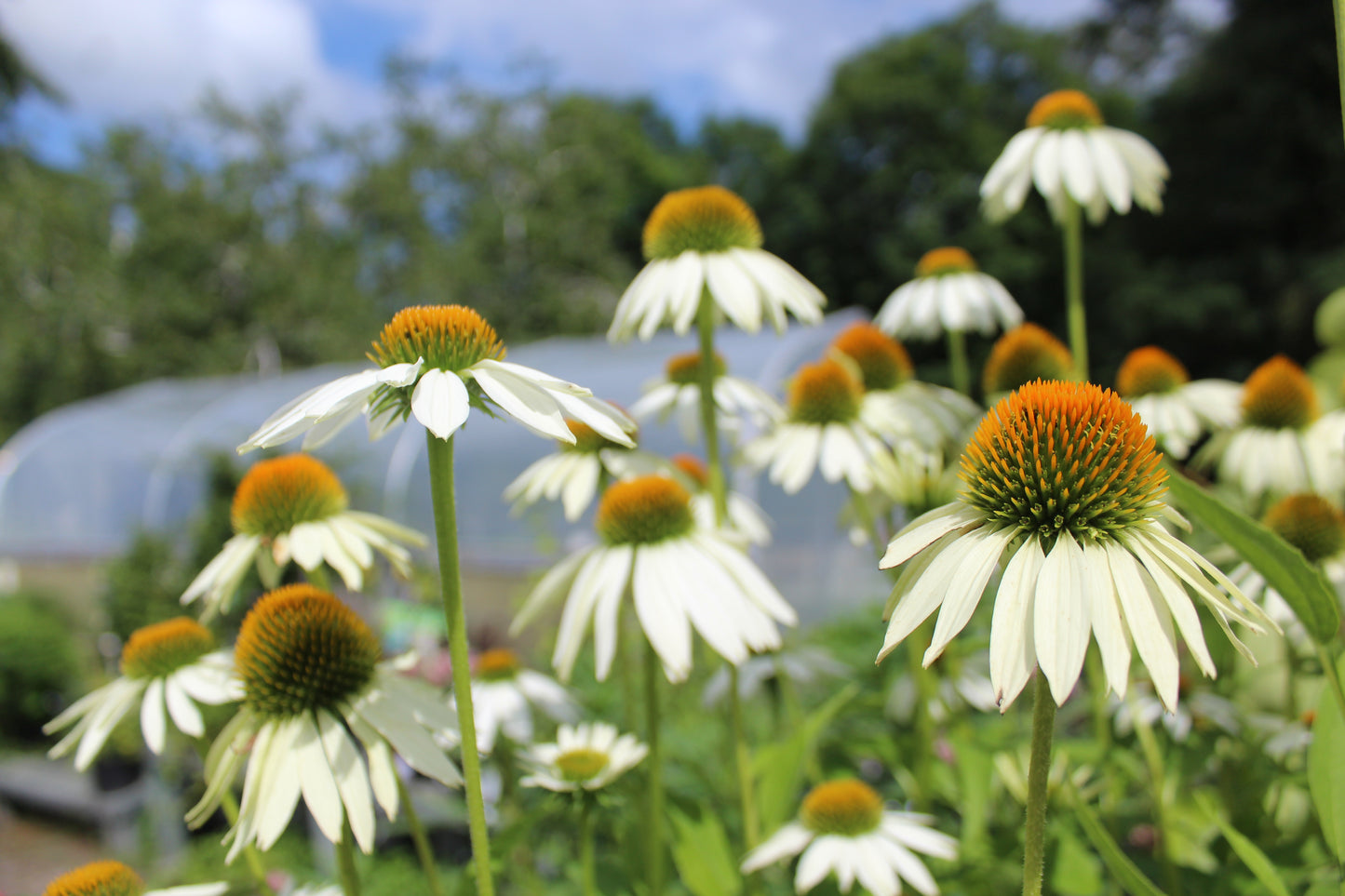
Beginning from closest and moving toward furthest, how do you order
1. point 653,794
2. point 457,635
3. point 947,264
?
point 457,635 < point 653,794 < point 947,264

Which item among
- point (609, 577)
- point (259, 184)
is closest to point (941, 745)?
point (609, 577)

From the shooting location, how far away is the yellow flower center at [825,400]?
4.08 ft

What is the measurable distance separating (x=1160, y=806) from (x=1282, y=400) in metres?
0.68

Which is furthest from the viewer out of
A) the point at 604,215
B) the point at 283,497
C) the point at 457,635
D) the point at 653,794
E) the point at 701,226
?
the point at 604,215

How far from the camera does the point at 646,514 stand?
97 cm

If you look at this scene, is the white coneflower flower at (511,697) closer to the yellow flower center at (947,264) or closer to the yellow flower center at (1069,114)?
the yellow flower center at (947,264)

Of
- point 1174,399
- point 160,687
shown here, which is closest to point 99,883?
point 160,687

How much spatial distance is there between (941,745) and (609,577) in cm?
106

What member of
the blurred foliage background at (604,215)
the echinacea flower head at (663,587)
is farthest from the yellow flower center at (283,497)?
the blurred foliage background at (604,215)

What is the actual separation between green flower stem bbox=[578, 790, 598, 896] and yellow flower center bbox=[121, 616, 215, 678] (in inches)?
19.6

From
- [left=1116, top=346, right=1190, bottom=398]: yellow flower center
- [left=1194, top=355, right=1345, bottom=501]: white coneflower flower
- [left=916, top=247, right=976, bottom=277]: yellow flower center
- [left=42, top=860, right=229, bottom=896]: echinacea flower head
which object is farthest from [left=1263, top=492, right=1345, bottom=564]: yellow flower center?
[left=42, top=860, right=229, bottom=896]: echinacea flower head

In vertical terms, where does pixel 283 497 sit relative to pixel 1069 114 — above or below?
below

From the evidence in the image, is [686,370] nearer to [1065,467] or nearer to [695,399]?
[695,399]

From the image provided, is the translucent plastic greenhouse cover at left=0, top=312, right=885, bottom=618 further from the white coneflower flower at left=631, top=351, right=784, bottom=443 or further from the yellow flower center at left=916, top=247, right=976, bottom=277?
the white coneflower flower at left=631, top=351, right=784, bottom=443
